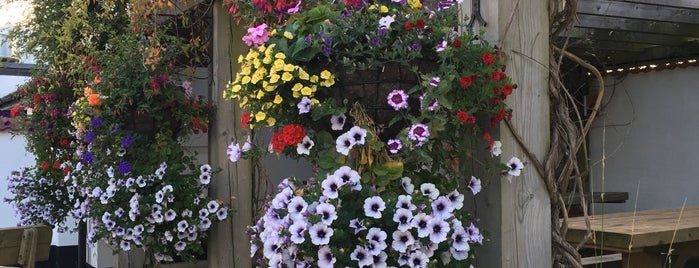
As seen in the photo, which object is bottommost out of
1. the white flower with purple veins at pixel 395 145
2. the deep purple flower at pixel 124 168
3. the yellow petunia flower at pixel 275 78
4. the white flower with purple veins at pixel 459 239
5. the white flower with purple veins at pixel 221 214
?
the white flower with purple veins at pixel 221 214

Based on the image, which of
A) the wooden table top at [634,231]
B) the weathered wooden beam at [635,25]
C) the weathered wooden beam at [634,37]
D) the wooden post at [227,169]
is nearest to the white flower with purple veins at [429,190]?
the wooden table top at [634,231]

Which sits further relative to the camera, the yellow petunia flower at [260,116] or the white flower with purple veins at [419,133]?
the yellow petunia flower at [260,116]

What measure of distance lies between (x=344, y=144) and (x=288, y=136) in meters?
0.15

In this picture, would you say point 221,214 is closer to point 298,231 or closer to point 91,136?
point 91,136

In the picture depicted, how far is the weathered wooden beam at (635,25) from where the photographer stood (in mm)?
4426

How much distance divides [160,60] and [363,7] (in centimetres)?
192

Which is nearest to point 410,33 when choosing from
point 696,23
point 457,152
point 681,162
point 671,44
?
point 457,152

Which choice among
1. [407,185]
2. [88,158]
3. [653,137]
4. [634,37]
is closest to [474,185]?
[407,185]

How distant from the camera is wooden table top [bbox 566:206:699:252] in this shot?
242cm

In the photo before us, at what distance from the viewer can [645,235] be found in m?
2.43

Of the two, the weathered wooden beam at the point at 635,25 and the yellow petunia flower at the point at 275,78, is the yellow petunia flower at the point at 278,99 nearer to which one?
the yellow petunia flower at the point at 275,78

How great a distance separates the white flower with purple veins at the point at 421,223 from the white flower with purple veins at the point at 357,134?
0.71 feet

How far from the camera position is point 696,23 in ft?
14.8

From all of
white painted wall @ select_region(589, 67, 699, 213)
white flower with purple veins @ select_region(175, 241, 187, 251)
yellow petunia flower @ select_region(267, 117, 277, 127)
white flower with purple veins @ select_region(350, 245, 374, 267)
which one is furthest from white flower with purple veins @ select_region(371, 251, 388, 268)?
white painted wall @ select_region(589, 67, 699, 213)
